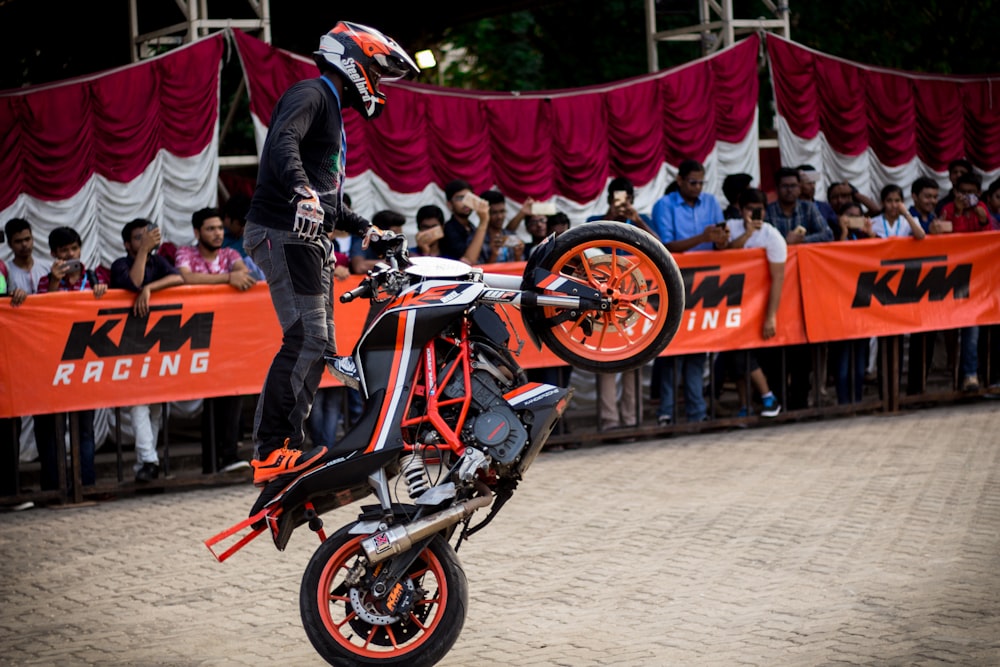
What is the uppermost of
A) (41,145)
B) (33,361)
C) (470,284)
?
(41,145)

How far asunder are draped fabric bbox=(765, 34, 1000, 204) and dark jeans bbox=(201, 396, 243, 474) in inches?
331

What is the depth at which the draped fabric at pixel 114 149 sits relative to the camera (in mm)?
11633

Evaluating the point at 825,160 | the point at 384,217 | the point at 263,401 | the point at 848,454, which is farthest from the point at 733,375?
the point at 263,401

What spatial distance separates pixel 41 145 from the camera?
11.7 m

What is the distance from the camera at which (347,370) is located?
5.24 m

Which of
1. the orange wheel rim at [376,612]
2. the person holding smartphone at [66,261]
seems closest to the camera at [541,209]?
the person holding smartphone at [66,261]

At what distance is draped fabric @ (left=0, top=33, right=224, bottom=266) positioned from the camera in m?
11.6

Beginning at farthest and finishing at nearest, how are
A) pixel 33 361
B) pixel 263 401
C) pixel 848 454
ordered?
pixel 848 454, pixel 33 361, pixel 263 401

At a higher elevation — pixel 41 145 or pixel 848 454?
pixel 41 145

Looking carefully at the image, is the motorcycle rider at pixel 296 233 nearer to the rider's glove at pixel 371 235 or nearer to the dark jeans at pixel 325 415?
the rider's glove at pixel 371 235

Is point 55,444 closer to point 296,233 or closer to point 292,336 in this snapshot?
point 292,336

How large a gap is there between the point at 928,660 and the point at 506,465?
194 cm

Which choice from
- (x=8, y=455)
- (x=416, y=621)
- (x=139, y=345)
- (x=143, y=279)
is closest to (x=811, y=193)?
(x=143, y=279)

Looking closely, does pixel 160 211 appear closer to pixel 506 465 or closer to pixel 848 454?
pixel 848 454
